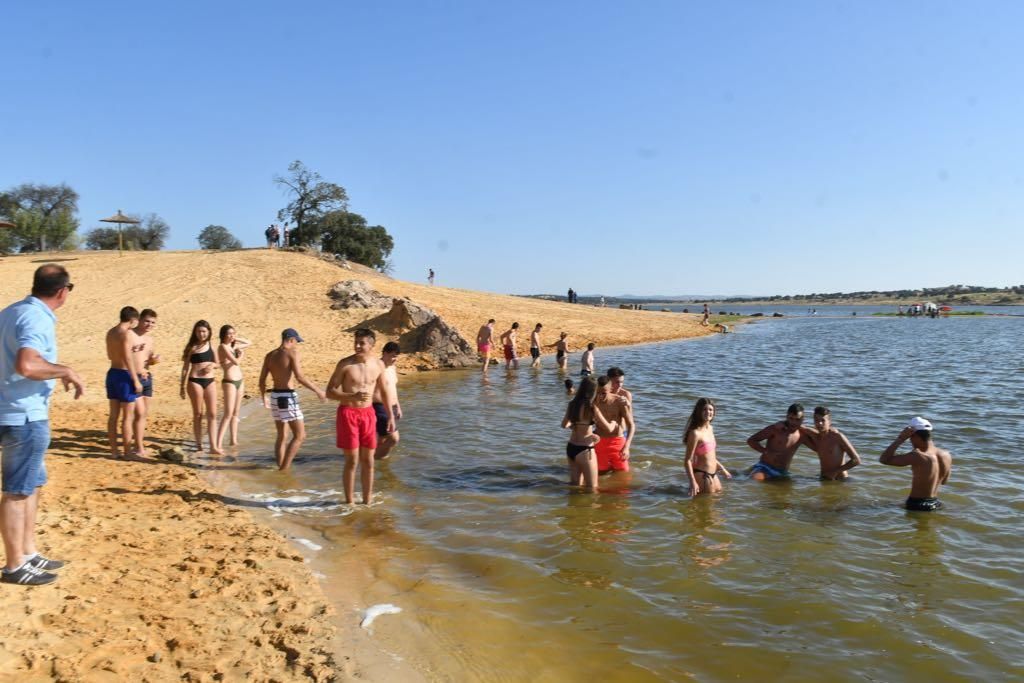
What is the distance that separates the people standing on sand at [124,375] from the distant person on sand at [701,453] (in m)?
6.49

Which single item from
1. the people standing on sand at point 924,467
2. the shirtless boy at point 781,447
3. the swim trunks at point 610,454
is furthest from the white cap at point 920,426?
the swim trunks at point 610,454

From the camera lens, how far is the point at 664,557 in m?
5.87

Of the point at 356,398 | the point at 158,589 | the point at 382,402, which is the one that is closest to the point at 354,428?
the point at 356,398

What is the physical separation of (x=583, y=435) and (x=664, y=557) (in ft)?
6.97

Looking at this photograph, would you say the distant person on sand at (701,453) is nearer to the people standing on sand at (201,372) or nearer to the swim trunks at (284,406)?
the swim trunks at (284,406)

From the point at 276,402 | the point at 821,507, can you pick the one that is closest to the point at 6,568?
the point at 276,402

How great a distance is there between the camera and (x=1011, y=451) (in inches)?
403

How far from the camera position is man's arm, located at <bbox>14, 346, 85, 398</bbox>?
13.3ft

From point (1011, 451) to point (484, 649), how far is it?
9.97m

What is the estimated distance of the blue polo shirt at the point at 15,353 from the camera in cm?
409

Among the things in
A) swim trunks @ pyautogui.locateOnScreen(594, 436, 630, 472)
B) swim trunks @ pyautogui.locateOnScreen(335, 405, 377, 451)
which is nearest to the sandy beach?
swim trunks @ pyautogui.locateOnScreen(335, 405, 377, 451)

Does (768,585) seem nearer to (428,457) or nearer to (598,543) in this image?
(598,543)

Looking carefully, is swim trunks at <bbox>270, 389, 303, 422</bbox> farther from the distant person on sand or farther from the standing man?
the distant person on sand

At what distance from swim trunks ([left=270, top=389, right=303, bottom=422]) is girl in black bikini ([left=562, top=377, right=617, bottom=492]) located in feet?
11.0
